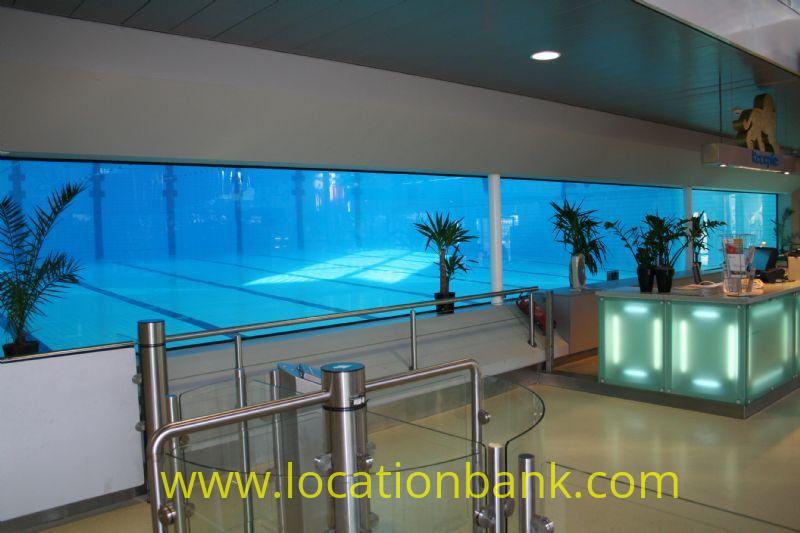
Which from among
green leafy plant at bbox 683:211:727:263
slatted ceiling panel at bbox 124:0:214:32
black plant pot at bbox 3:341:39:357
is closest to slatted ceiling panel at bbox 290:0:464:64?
slatted ceiling panel at bbox 124:0:214:32

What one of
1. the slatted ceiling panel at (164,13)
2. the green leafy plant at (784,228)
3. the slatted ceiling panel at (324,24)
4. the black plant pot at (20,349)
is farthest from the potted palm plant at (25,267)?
the green leafy plant at (784,228)

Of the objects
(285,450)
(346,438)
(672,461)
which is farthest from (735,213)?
(346,438)

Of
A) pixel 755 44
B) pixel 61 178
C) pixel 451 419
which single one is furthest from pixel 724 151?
pixel 61 178

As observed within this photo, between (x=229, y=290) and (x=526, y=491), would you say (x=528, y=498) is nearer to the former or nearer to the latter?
(x=526, y=491)

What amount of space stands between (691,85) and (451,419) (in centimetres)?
580

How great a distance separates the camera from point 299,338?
18.6ft

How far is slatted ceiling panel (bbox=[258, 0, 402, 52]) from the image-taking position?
4.22m

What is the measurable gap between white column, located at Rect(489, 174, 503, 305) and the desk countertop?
134 centimetres

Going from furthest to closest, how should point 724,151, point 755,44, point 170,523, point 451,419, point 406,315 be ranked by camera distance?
point 406,315, point 724,151, point 755,44, point 451,419, point 170,523

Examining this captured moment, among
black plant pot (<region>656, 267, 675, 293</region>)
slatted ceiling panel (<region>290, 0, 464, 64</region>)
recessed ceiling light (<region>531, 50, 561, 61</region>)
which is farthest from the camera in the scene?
black plant pot (<region>656, 267, 675, 293</region>)

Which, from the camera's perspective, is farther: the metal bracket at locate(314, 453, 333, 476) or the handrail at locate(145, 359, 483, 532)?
the metal bracket at locate(314, 453, 333, 476)

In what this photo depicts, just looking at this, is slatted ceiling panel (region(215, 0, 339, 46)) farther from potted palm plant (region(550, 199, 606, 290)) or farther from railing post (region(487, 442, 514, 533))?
potted palm plant (region(550, 199, 606, 290))

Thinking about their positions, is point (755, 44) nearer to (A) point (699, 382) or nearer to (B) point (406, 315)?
(A) point (699, 382)

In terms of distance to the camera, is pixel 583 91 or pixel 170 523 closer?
pixel 170 523
